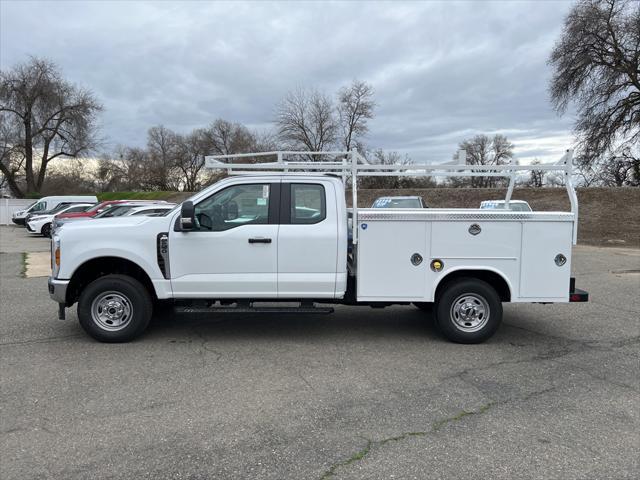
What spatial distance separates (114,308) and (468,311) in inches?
166

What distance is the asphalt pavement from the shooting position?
3.37 metres

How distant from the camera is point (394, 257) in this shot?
19.5ft

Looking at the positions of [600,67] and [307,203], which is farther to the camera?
[600,67]

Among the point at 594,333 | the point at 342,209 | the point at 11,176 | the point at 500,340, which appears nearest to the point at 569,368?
the point at 500,340

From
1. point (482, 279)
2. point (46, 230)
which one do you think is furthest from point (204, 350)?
point (46, 230)

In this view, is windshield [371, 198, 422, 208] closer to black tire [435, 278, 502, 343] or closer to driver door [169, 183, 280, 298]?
black tire [435, 278, 502, 343]

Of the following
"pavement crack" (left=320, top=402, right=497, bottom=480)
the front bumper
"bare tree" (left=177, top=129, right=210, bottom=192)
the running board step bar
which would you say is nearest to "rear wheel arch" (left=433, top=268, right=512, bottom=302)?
the running board step bar

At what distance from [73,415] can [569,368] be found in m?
4.82

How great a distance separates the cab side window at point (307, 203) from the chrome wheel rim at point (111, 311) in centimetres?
222

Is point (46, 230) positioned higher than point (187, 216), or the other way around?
point (187, 216)

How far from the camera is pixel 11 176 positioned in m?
50.2

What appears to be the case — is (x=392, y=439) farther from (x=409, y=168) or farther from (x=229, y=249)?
(x=409, y=168)

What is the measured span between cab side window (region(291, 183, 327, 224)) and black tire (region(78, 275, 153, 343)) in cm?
202

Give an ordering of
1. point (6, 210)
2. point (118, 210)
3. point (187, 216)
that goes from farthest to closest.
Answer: point (6, 210), point (118, 210), point (187, 216)
